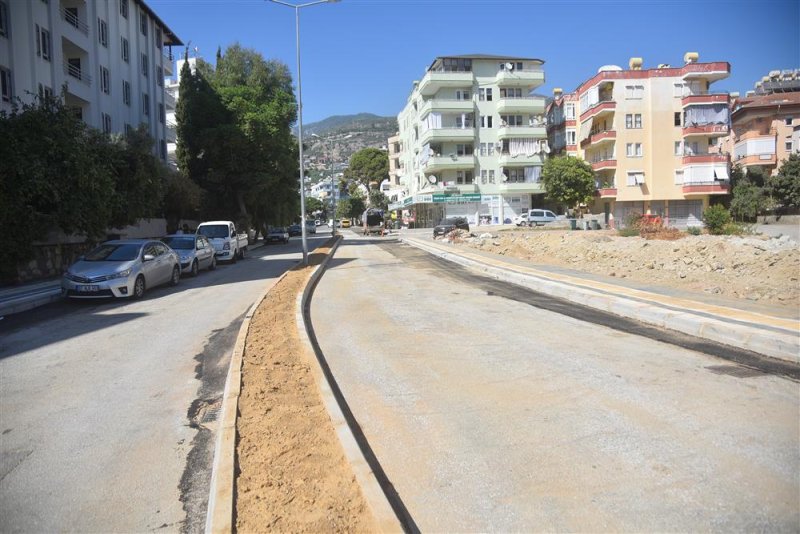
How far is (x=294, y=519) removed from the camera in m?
3.34

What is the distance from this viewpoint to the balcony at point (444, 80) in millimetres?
62969

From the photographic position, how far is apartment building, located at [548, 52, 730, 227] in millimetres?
54750

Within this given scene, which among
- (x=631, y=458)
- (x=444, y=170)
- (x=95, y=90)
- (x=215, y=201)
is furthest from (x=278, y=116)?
(x=631, y=458)

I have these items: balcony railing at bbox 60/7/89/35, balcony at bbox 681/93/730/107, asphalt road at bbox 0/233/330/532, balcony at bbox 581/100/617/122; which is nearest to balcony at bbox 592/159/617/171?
balcony at bbox 581/100/617/122

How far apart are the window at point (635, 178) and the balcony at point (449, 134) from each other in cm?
1703

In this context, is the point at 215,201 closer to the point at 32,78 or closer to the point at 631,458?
the point at 32,78

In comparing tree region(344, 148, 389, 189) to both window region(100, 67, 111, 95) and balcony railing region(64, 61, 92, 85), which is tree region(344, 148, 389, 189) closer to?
window region(100, 67, 111, 95)

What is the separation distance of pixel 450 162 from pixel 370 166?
4969 cm

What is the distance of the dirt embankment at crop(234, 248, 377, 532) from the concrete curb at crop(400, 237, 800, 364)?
544cm

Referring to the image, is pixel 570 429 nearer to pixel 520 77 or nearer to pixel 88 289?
pixel 88 289

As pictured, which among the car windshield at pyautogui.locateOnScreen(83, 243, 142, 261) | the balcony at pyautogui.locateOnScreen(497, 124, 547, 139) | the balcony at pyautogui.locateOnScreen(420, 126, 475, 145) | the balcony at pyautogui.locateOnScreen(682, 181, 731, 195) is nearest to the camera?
the car windshield at pyautogui.locateOnScreen(83, 243, 142, 261)

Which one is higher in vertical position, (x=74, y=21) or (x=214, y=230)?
(x=74, y=21)

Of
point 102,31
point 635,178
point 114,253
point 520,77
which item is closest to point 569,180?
point 635,178

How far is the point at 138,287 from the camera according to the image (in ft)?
48.4
